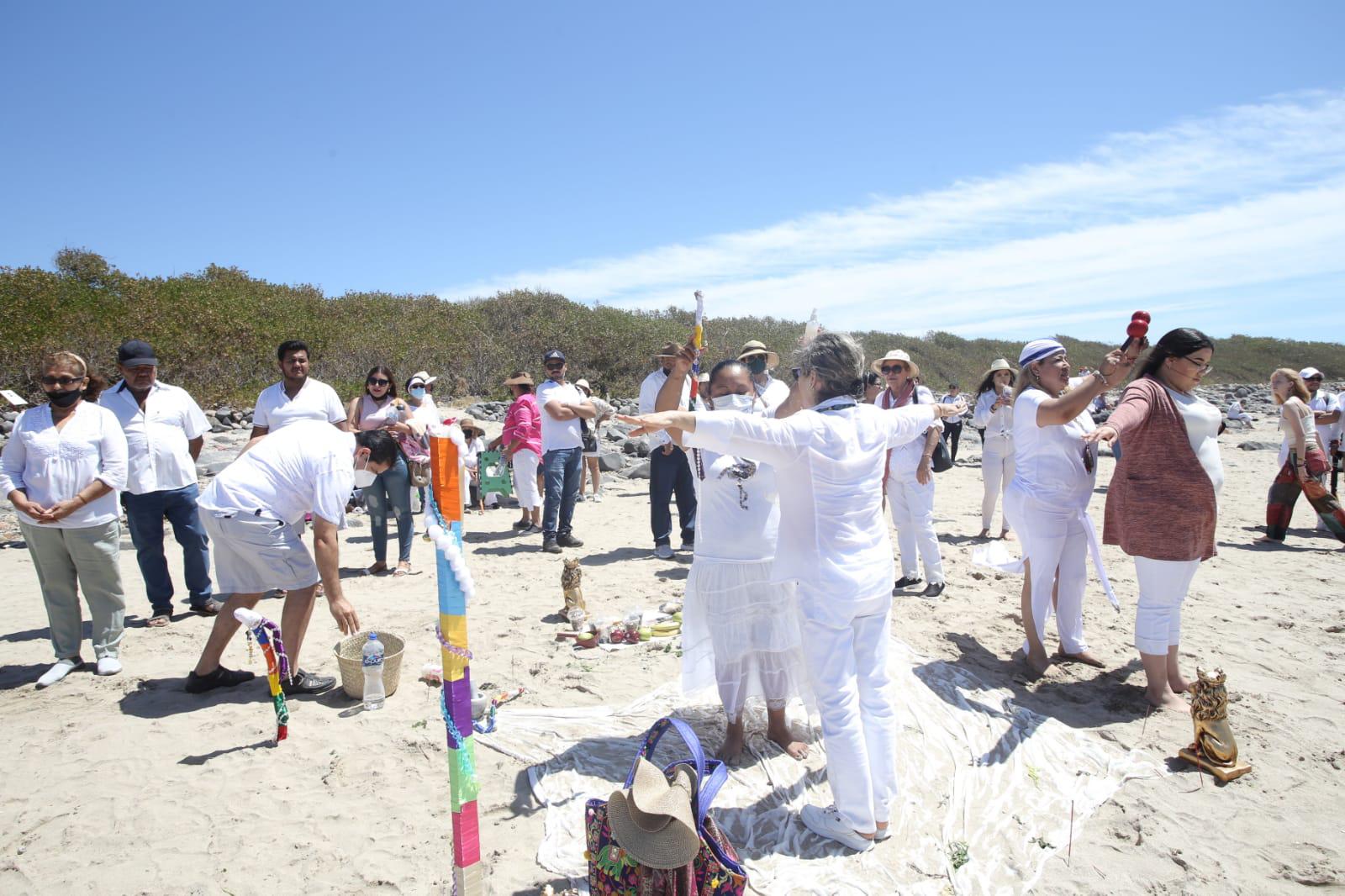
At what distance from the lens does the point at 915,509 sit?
6.08 meters

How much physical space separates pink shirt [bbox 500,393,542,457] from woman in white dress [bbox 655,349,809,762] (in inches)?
215

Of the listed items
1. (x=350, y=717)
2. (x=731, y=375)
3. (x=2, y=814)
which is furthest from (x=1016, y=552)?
(x=2, y=814)

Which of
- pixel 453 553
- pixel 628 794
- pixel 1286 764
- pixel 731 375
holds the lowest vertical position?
pixel 1286 764

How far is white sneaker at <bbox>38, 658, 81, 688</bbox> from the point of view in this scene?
457 centimetres

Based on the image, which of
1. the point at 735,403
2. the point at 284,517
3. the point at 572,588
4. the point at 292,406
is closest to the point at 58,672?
the point at 284,517

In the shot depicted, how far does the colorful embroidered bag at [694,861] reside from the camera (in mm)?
2479

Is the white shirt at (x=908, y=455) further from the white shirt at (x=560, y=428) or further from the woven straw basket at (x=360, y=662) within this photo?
the woven straw basket at (x=360, y=662)

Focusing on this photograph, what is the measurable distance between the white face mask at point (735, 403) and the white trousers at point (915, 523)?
9.03 ft

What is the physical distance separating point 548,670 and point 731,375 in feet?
7.99

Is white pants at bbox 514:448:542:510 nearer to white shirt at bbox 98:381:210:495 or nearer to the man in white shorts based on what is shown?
white shirt at bbox 98:381:210:495

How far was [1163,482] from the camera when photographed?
394 centimetres

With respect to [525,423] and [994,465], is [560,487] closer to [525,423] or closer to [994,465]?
[525,423]

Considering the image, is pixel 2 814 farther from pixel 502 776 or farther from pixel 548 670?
pixel 548 670

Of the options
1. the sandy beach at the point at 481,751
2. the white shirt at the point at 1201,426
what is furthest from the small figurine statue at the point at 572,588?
the white shirt at the point at 1201,426
